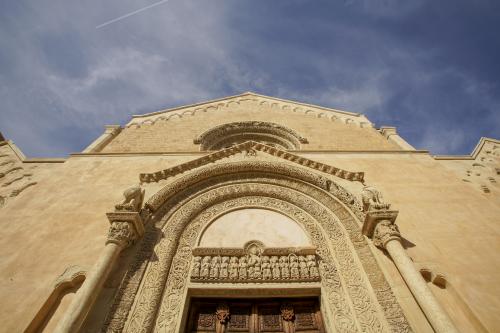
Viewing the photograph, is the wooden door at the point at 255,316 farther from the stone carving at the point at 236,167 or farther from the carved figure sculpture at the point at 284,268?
the stone carving at the point at 236,167

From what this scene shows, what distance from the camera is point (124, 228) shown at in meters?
4.70

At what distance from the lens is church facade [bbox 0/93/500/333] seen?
4.05 m

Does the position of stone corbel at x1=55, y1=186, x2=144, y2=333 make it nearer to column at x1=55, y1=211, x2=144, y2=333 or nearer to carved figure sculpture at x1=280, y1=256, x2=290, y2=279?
column at x1=55, y1=211, x2=144, y2=333

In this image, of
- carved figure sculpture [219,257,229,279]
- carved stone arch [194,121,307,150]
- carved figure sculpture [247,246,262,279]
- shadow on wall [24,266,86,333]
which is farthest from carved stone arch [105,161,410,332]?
carved stone arch [194,121,307,150]

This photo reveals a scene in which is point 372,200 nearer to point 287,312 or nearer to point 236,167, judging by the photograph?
point 287,312

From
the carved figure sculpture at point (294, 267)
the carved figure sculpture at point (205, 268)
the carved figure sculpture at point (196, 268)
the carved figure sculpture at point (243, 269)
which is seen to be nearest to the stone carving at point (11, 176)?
the carved figure sculpture at point (196, 268)

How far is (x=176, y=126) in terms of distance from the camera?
34.6 feet

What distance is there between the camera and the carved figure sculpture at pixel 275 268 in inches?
187

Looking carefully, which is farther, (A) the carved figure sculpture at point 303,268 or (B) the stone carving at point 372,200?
(B) the stone carving at point 372,200

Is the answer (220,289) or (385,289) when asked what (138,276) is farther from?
(385,289)

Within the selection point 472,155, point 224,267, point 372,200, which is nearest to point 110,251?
point 224,267

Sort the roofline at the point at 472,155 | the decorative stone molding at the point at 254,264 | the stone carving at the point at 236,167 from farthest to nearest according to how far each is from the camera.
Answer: the roofline at the point at 472,155 → the stone carving at the point at 236,167 → the decorative stone molding at the point at 254,264

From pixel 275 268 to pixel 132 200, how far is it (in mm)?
2865

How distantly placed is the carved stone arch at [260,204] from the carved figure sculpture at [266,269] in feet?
3.12
